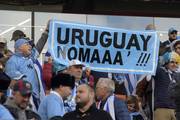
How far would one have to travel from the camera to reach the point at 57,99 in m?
8.88

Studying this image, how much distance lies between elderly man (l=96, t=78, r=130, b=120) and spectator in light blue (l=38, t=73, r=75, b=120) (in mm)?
1352

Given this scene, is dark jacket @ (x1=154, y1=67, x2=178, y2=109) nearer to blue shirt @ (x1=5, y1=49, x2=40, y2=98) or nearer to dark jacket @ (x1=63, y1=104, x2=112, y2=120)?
blue shirt @ (x1=5, y1=49, x2=40, y2=98)

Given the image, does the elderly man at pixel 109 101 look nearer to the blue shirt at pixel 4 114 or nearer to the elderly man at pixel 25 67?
the elderly man at pixel 25 67

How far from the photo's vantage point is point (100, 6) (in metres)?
18.7

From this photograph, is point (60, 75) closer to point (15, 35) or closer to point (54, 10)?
point (15, 35)

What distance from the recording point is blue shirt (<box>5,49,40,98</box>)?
35.4ft

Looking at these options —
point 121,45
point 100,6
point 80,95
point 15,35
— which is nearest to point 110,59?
point 121,45

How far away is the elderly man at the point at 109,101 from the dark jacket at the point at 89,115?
4.38 feet

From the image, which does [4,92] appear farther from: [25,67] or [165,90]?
[165,90]

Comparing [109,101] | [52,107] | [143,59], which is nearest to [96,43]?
[143,59]

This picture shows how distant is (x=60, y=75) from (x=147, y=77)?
11.6ft

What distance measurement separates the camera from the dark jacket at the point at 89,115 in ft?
29.2

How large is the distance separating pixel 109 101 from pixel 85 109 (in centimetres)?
144

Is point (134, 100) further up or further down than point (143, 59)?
further down
